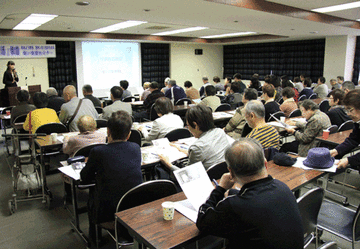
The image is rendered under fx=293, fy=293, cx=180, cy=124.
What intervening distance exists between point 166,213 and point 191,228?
17 cm

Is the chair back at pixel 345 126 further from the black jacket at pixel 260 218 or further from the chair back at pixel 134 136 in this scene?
the black jacket at pixel 260 218

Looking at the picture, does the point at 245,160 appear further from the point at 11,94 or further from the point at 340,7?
the point at 11,94

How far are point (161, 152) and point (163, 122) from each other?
2.56 feet

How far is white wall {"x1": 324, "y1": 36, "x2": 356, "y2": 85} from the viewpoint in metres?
10.8

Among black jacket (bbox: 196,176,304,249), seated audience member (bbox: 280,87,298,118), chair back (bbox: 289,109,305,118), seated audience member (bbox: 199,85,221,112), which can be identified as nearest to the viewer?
black jacket (bbox: 196,176,304,249)

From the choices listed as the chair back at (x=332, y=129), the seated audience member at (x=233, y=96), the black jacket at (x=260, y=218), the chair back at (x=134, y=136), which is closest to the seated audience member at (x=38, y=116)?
the chair back at (x=134, y=136)

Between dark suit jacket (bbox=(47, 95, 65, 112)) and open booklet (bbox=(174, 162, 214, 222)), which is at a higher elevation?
dark suit jacket (bbox=(47, 95, 65, 112))

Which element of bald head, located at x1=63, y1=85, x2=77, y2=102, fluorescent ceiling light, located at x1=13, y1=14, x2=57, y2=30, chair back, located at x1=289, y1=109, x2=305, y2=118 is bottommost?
chair back, located at x1=289, y1=109, x2=305, y2=118

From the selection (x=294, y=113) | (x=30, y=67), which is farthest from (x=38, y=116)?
(x=30, y=67)

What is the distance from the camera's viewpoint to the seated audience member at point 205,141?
8.25 ft

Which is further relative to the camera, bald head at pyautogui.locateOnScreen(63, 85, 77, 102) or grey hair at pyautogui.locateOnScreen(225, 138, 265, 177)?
bald head at pyautogui.locateOnScreen(63, 85, 77, 102)

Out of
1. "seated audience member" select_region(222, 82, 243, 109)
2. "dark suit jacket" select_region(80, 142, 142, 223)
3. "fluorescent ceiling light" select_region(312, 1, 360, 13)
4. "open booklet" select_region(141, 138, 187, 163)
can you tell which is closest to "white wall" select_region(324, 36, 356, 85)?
"fluorescent ceiling light" select_region(312, 1, 360, 13)

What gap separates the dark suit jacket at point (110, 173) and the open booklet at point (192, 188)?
52 centimetres

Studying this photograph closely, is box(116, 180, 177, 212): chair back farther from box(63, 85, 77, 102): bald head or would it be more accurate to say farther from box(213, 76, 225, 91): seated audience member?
box(213, 76, 225, 91): seated audience member
